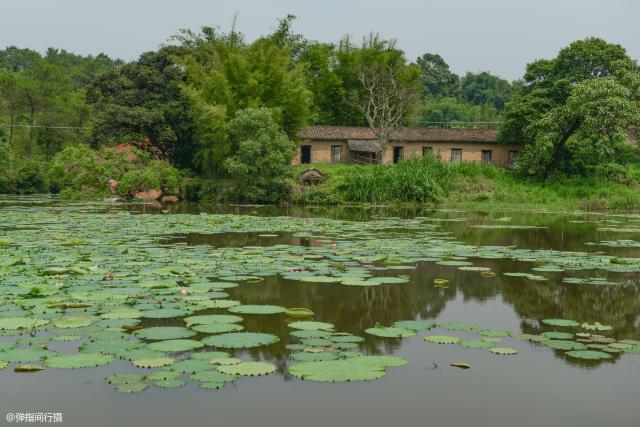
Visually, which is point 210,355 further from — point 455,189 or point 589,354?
point 455,189

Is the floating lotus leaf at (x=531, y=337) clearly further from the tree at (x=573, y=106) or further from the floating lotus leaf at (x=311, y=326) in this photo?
the tree at (x=573, y=106)

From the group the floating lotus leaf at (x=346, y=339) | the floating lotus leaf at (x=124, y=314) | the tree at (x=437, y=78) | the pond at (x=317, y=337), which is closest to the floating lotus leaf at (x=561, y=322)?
the pond at (x=317, y=337)

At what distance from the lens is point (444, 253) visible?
1147cm

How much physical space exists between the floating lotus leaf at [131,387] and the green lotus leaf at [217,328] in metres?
1.22

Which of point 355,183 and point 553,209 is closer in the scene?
point 553,209

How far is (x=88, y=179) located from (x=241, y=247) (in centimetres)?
2055

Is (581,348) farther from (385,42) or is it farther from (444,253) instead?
(385,42)

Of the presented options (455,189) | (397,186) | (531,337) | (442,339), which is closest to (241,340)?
(442,339)

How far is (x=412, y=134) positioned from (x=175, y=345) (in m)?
39.0

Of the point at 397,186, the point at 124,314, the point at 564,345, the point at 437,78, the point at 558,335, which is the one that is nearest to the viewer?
the point at 564,345

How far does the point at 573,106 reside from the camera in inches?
1291

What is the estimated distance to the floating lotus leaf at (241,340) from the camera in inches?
206

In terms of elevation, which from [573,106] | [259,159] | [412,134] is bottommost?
[259,159]

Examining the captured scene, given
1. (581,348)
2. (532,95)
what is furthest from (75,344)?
(532,95)
